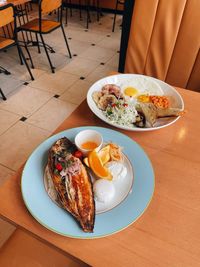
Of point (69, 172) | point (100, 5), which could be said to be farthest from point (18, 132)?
point (100, 5)

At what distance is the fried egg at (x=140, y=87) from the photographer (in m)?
1.09

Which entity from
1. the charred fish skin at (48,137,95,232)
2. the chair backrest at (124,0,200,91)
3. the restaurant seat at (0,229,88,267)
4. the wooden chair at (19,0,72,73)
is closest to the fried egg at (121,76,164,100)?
the chair backrest at (124,0,200,91)

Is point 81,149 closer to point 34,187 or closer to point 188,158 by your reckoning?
point 34,187

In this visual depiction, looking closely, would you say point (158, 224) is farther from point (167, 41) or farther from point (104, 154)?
point (167, 41)

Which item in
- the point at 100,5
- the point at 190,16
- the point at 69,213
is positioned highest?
the point at 190,16

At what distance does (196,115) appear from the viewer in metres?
Answer: 0.98

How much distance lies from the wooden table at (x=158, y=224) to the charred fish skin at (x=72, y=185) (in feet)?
0.21

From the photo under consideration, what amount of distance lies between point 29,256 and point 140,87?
905mm

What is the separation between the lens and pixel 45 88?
2.64 meters

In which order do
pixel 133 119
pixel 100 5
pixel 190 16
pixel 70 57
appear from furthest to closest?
pixel 100 5 → pixel 70 57 → pixel 190 16 → pixel 133 119

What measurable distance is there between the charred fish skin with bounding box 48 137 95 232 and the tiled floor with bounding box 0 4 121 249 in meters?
0.97

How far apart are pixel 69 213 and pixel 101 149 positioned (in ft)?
0.80

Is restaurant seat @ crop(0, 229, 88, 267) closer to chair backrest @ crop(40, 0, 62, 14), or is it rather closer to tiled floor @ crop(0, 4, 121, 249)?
tiled floor @ crop(0, 4, 121, 249)

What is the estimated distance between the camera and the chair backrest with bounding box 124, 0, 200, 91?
1.17m
